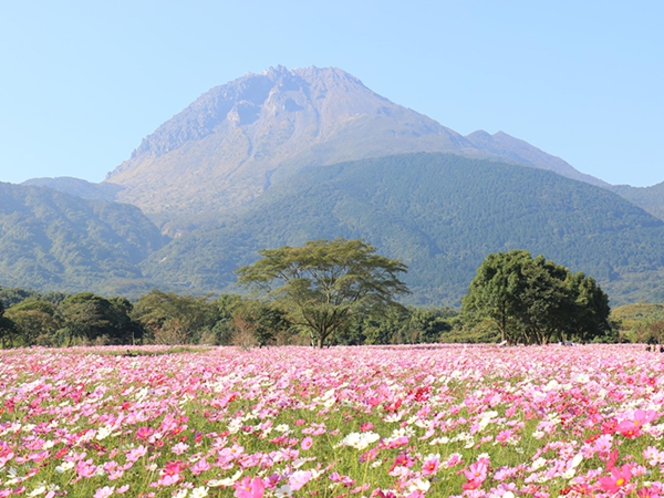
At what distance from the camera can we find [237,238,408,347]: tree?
40094 millimetres

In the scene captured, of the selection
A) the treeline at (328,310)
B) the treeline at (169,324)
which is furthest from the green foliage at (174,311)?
the treeline at (328,310)

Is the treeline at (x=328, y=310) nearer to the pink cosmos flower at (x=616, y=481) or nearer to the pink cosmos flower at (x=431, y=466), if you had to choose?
the pink cosmos flower at (x=431, y=466)

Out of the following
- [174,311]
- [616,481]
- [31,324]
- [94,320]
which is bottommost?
[94,320]

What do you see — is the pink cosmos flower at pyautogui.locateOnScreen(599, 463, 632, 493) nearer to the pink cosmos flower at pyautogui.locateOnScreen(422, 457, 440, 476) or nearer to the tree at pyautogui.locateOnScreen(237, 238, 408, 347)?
the pink cosmos flower at pyautogui.locateOnScreen(422, 457, 440, 476)

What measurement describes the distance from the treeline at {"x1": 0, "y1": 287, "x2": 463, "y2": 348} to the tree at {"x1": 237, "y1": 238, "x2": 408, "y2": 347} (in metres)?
1.76

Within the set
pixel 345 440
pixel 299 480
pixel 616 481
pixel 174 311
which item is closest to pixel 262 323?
pixel 174 311

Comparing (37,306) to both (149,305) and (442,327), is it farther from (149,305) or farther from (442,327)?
(442,327)

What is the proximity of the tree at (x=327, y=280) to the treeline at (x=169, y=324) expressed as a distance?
176cm

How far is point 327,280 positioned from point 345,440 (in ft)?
129

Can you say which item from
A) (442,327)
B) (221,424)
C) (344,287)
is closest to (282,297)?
(344,287)

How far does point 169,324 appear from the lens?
64.1 m

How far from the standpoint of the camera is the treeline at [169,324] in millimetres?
56231

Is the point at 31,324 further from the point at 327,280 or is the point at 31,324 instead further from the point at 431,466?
the point at 431,466

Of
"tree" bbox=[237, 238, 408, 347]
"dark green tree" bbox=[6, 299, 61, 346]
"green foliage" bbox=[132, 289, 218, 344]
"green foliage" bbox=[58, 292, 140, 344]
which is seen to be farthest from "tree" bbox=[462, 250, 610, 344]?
"dark green tree" bbox=[6, 299, 61, 346]
